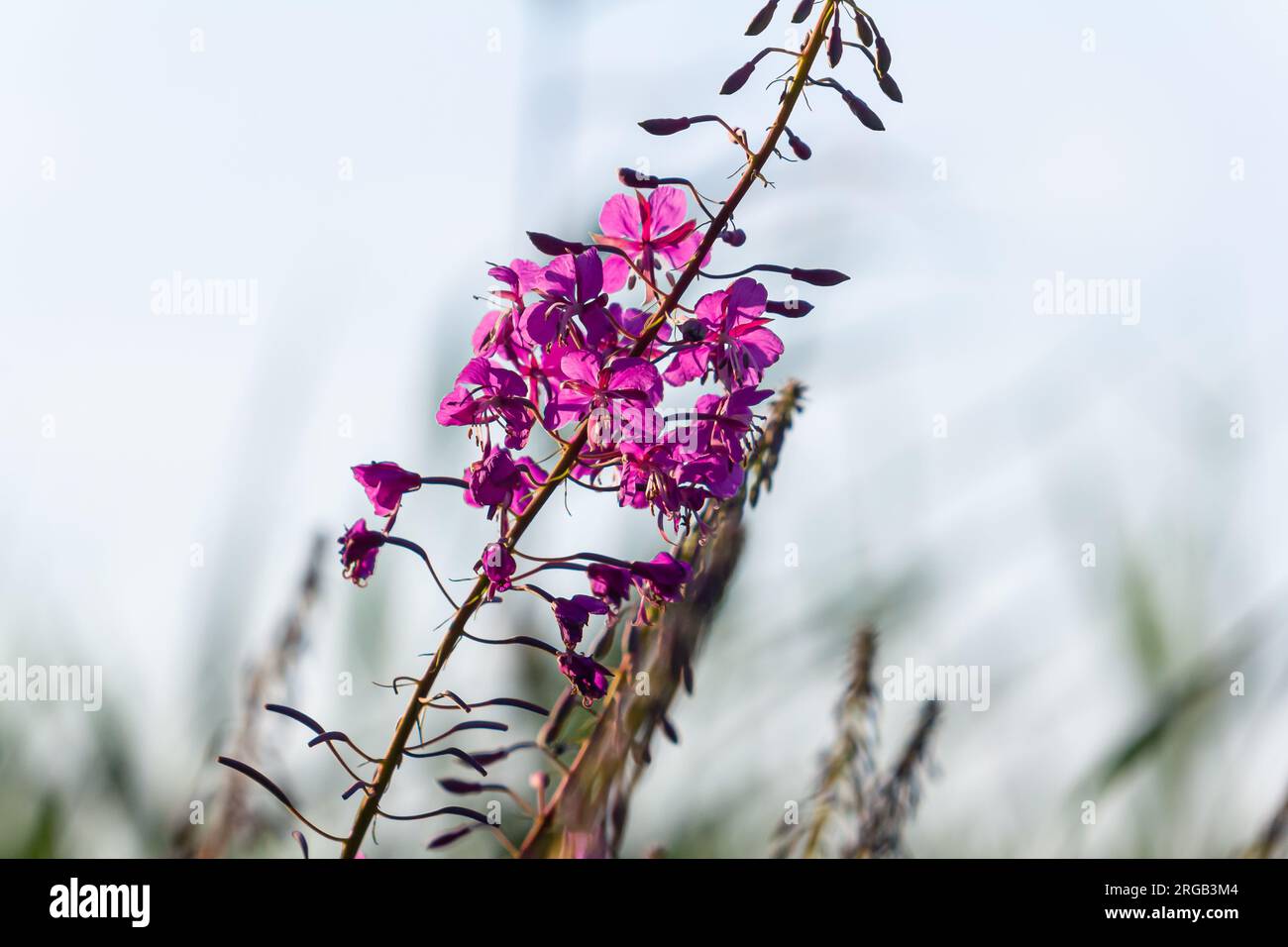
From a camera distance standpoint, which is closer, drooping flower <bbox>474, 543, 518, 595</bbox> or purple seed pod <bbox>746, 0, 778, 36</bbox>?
drooping flower <bbox>474, 543, 518, 595</bbox>

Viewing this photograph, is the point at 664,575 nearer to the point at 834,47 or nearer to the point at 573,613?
the point at 573,613

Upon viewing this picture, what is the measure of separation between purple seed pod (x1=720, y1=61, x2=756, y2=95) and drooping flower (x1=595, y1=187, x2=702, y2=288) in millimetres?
158

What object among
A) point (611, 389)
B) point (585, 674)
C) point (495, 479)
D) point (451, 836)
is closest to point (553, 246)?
point (611, 389)

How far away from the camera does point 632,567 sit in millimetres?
1492

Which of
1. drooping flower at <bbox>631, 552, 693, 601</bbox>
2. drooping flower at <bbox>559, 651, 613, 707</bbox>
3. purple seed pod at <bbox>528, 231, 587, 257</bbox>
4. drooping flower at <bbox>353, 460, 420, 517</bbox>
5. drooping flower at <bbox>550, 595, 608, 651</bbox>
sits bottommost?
drooping flower at <bbox>559, 651, 613, 707</bbox>

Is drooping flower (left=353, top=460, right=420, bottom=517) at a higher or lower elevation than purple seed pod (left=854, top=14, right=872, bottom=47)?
lower

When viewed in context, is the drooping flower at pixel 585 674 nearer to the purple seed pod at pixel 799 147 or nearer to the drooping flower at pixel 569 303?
the drooping flower at pixel 569 303

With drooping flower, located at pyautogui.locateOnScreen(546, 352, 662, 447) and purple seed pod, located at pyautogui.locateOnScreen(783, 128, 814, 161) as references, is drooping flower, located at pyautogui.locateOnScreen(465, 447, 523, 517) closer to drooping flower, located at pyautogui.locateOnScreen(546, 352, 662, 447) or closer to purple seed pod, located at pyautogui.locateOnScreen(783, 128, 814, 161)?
drooping flower, located at pyautogui.locateOnScreen(546, 352, 662, 447)

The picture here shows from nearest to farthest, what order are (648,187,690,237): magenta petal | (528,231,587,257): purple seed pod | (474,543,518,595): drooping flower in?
(474,543,518,595): drooping flower
(528,231,587,257): purple seed pod
(648,187,690,237): magenta petal

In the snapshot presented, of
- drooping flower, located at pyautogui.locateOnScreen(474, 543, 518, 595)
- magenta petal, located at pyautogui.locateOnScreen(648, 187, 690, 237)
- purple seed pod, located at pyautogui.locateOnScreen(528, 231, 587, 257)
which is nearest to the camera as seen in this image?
drooping flower, located at pyautogui.locateOnScreen(474, 543, 518, 595)

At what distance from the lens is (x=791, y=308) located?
151 cm

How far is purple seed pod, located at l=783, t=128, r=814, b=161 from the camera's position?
4.94 feet

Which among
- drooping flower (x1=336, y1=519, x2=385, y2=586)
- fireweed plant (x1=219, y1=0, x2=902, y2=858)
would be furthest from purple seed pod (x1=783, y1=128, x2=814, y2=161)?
drooping flower (x1=336, y1=519, x2=385, y2=586)
